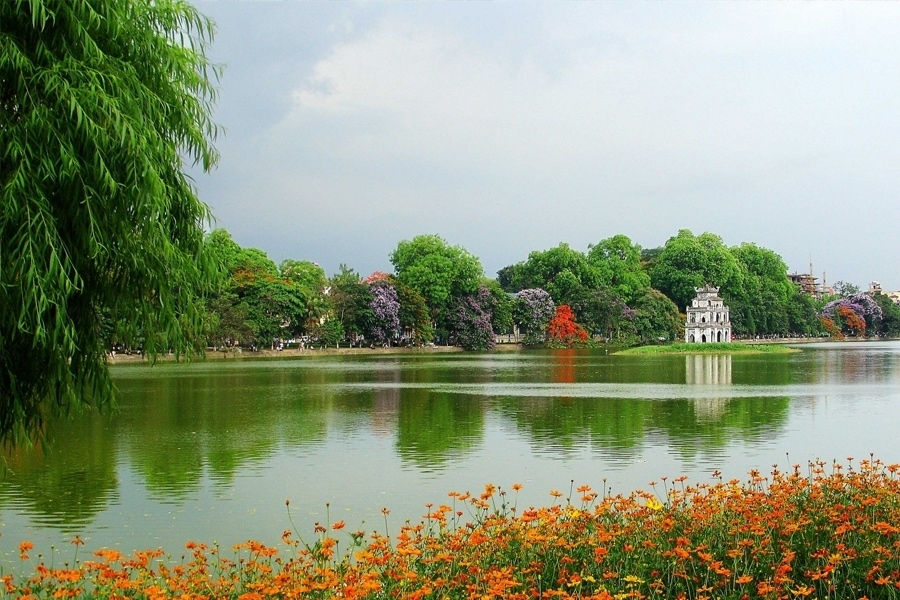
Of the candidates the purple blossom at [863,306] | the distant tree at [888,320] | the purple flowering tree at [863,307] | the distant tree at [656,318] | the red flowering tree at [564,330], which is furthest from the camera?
the distant tree at [888,320]

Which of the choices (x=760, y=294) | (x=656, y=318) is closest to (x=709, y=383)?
(x=656, y=318)

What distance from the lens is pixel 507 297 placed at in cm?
8862

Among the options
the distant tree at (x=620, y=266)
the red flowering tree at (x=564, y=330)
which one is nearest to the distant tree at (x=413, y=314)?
the red flowering tree at (x=564, y=330)

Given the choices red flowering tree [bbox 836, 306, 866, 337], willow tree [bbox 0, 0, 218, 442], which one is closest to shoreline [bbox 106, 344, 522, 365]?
willow tree [bbox 0, 0, 218, 442]

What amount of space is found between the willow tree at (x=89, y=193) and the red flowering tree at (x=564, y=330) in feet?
261

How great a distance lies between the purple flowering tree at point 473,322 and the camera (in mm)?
82375

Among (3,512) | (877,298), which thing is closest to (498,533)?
(3,512)

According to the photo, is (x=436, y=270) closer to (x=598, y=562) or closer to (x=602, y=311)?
(x=602, y=311)

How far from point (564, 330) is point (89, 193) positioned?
81.0 metres

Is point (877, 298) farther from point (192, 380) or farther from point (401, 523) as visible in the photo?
point (401, 523)

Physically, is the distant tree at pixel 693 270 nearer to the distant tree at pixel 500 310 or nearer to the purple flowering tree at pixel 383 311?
the distant tree at pixel 500 310

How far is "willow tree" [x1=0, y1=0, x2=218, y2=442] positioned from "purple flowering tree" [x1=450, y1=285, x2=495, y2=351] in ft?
245

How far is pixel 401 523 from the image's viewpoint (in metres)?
9.90

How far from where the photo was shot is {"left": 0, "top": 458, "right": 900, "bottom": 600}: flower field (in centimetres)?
546
